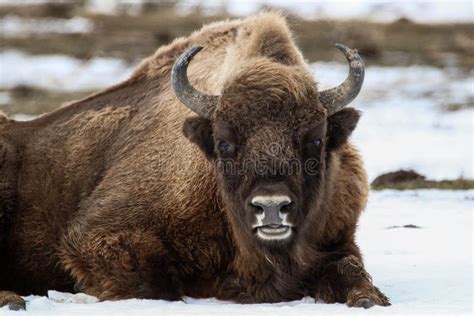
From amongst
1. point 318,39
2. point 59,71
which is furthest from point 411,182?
point 318,39

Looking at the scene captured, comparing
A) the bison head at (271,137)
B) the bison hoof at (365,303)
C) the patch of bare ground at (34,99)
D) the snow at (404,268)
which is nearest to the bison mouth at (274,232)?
the bison head at (271,137)

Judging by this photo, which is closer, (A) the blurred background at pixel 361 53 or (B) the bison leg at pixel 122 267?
(B) the bison leg at pixel 122 267

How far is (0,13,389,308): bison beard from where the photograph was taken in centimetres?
706

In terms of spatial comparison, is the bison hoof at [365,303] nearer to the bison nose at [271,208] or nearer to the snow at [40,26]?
the bison nose at [271,208]

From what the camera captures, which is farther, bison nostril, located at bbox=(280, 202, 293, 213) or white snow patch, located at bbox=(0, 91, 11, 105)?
white snow patch, located at bbox=(0, 91, 11, 105)

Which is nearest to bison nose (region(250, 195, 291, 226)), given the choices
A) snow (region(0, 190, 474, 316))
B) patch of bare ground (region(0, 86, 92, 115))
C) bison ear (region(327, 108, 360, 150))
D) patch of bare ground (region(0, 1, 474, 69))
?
snow (region(0, 190, 474, 316))

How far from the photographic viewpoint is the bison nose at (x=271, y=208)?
21.3ft

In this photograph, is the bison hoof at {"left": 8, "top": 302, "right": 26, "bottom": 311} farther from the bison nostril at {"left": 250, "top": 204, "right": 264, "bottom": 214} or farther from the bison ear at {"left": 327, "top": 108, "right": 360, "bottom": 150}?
the bison ear at {"left": 327, "top": 108, "right": 360, "bottom": 150}

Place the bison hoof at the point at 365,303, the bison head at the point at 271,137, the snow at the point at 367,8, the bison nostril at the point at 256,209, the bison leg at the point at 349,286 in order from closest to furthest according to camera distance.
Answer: the bison nostril at the point at 256,209
the bison head at the point at 271,137
the bison hoof at the point at 365,303
the bison leg at the point at 349,286
the snow at the point at 367,8

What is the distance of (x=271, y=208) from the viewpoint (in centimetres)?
652

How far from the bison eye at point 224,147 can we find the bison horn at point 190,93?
248 millimetres

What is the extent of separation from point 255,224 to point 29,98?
64.5 ft

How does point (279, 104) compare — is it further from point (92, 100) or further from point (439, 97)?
point (439, 97)

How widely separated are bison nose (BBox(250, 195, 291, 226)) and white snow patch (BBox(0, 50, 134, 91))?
21.4 meters
